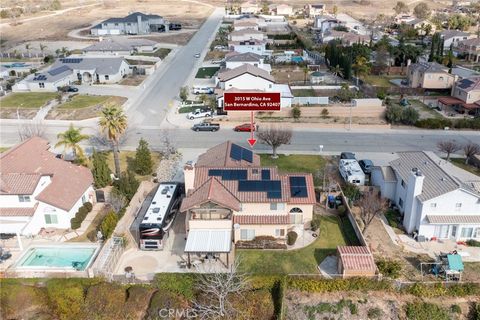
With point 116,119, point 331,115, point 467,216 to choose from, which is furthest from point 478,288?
point 331,115

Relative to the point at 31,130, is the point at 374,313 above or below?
below

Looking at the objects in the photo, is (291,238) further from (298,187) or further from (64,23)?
(64,23)

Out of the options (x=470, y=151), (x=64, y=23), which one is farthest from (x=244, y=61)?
(x=64, y=23)

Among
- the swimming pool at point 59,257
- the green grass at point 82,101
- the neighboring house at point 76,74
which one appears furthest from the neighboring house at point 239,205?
the neighboring house at point 76,74

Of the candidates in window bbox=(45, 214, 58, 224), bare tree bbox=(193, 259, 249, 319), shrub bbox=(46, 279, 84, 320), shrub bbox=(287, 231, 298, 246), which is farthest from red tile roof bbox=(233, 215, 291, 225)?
window bbox=(45, 214, 58, 224)

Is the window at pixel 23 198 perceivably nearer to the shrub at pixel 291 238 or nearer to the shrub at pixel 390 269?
the shrub at pixel 291 238

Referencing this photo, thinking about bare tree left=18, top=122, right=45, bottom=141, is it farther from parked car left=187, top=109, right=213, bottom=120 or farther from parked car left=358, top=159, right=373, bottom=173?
parked car left=358, top=159, right=373, bottom=173
